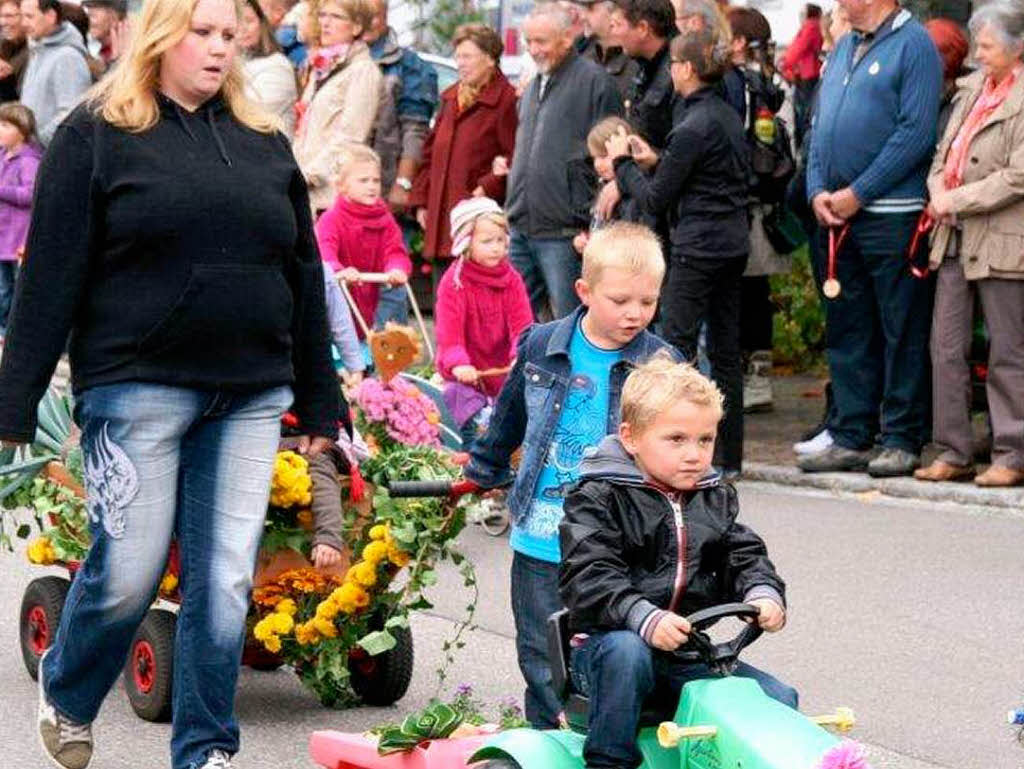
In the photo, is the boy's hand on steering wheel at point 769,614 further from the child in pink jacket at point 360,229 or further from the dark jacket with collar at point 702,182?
the child in pink jacket at point 360,229

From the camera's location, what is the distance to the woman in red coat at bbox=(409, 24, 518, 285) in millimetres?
12984

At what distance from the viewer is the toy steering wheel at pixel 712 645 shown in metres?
4.94

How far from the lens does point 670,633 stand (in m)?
4.87

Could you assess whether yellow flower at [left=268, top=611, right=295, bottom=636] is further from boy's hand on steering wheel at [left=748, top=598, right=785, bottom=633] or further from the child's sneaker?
boy's hand on steering wheel at [left=748, top=598, right=785, bottom=633]

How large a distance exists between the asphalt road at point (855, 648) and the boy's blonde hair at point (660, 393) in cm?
182

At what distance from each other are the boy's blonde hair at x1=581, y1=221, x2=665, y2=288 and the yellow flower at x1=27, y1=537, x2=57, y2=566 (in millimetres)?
2066

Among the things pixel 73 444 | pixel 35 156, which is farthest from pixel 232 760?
pixel 35 156

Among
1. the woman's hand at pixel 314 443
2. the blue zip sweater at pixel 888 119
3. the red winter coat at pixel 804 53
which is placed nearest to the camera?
the woman's hand at pixel 314 443

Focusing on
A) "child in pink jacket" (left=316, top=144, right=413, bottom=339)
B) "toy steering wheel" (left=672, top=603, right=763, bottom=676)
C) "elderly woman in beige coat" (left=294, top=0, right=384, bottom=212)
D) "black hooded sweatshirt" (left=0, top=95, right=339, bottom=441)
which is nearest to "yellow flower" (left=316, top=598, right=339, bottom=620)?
"black hooded sweatshirt" (left=0, top=95, right=339, bottom=441)

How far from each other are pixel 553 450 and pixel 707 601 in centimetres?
94

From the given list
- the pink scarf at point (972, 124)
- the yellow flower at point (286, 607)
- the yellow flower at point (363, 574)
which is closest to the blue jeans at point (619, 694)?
the yellow flower at point (363, 574)

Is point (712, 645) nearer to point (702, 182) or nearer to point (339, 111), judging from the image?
point (702, 182)

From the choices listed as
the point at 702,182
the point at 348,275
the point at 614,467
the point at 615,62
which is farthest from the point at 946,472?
the point at 614,467

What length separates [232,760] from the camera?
6.53 metres
